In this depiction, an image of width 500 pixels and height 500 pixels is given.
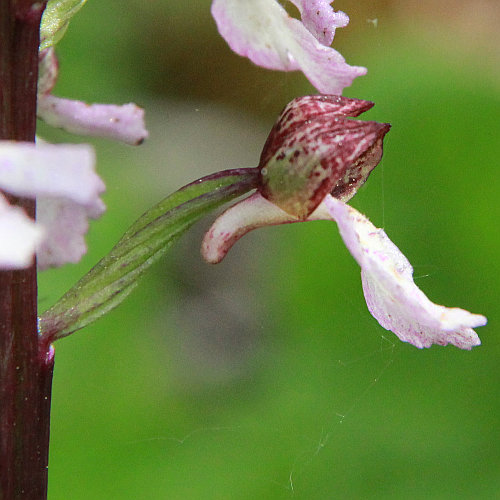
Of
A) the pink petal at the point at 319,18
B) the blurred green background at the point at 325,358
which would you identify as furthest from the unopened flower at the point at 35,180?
the blurred green background at the point at 325,358

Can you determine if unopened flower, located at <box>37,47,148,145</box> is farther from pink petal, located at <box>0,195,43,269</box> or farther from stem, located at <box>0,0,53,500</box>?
pink petal, located at <box>0,195,43,269</box>

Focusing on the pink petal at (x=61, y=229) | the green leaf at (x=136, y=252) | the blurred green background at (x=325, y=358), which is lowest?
the blurred green background at (x=325, y=358)

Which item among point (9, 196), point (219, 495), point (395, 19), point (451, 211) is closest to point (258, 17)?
point (9, 196)

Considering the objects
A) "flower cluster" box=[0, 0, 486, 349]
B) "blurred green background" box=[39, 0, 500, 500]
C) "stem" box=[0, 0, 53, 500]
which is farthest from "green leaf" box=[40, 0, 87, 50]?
"blurred green background" box=[39, 0, 500, 500]

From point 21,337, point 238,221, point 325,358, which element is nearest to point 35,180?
point 21,337

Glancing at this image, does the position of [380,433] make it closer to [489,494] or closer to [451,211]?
[489,494]

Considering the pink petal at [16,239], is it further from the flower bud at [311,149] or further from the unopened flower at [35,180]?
the flower bud at [311,149]

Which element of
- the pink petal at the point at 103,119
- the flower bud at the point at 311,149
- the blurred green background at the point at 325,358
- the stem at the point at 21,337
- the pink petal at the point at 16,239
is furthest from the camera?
the blurred green background at the point at 325,358
